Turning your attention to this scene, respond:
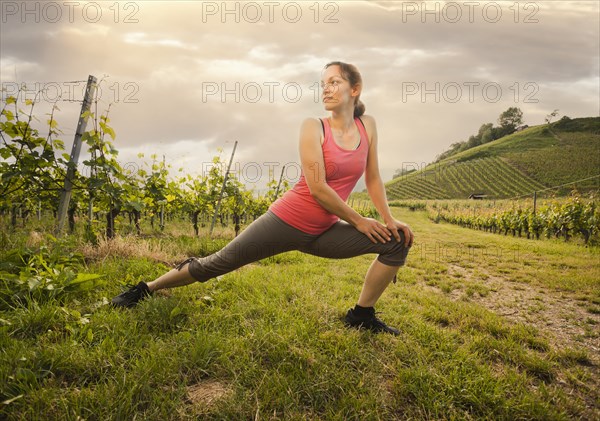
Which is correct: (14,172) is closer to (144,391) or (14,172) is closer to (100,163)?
(100,163)

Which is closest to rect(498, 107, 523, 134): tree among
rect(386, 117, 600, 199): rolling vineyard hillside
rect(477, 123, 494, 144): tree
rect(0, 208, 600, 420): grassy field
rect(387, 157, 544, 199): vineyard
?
rect(477, 123, 494, 144): tree

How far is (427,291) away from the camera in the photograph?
12.0ft

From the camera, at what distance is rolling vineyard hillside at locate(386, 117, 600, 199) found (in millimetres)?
54781

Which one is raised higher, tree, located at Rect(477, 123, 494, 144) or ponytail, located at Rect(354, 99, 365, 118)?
tree, located at Rect(477, 123, 494, 144)

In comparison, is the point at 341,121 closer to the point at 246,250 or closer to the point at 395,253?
the point at 395,253

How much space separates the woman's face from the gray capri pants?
864mm

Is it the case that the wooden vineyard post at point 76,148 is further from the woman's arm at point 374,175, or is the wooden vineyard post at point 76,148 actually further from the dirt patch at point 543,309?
the dirt patch at point 543,309

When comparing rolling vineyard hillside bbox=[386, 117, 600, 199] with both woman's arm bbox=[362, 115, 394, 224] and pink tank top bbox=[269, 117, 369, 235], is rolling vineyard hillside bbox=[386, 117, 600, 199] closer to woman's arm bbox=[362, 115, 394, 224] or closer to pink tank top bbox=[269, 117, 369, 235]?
woman's arm bbox=[362, 115, 394, 224]

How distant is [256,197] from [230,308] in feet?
30.9

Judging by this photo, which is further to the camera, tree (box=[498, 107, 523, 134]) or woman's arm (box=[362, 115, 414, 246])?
tree (box=[498, 107, 523, 134])

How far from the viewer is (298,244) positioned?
223 centimetres

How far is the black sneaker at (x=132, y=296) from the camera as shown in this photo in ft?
7.83

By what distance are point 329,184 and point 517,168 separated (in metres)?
72.8

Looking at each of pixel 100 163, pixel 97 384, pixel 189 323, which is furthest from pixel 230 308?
pixel 100 163
